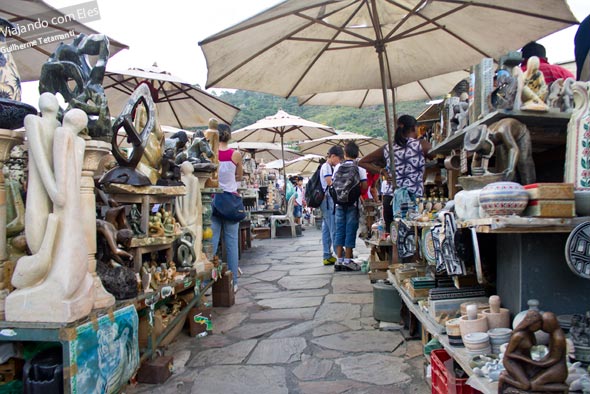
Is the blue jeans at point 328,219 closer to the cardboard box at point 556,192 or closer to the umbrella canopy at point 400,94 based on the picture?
the umbrella canopy at point 400,94

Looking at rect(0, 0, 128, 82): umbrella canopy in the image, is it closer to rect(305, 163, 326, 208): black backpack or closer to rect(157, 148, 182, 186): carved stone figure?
rect(157, 148, 182, 186): carved stone figure

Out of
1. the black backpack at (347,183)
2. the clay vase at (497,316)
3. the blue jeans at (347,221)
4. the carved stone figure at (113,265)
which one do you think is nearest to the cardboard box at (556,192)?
the clay vase at (497,316)

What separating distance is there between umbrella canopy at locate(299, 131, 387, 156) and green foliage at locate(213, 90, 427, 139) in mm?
20111

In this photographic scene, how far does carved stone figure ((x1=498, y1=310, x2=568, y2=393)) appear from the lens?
1.71m

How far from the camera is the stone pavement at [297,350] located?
325cm

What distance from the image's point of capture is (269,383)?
10.8 ft

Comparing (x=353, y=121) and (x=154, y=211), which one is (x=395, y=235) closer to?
(x=154, y=211)

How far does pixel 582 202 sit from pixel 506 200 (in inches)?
14.8

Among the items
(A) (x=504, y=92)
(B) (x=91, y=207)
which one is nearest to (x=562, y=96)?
(A) (x=504, y=92)

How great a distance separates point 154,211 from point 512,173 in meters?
3.10

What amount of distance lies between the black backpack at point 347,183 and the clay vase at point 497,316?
456cm

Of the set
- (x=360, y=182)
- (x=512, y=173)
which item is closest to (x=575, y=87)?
(x=512, y=173)

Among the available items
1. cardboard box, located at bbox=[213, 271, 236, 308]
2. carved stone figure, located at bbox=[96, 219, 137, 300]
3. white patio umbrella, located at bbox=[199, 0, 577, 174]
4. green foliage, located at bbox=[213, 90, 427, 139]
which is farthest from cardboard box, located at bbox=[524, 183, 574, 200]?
green foliage, located at bbox=[213, 90, 427, 139]

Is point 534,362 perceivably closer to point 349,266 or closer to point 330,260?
point 349,266
